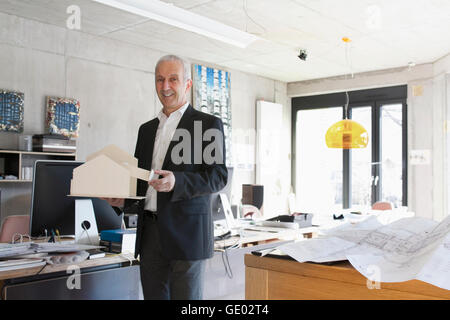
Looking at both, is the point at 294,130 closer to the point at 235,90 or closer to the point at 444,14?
the point at 235,90

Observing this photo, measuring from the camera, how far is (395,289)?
0.87 metres

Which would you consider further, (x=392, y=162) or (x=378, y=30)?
(x=392, y=162)

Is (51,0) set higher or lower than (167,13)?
higher

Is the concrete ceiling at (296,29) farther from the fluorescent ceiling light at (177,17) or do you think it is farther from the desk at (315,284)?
Result: the desk at (315,284)

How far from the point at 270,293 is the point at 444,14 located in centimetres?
491

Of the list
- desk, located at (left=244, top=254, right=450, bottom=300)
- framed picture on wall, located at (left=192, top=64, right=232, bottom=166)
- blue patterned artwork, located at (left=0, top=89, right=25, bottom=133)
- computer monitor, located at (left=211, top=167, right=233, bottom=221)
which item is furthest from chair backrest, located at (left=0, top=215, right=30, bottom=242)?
framed picture on wall, located at (left=192, top=64, right=232, bottom=166)

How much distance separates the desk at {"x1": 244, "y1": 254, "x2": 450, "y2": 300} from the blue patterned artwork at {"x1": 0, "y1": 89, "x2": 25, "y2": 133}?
15.4ft

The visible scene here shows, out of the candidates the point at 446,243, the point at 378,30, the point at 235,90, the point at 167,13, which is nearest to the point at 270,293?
the point at 446,243

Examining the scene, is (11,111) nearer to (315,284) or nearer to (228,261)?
(228,261)

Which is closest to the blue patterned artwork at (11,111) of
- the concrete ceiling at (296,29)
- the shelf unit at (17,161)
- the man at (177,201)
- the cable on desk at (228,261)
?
the shelf unit at (17,161)

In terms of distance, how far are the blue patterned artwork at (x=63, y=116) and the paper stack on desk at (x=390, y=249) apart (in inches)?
192

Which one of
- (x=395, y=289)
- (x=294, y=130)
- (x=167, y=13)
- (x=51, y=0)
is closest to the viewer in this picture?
(x=395, y=289)

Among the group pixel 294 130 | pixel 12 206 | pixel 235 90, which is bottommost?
pixel 12 206

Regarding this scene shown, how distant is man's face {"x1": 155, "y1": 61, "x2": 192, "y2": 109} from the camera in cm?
208
